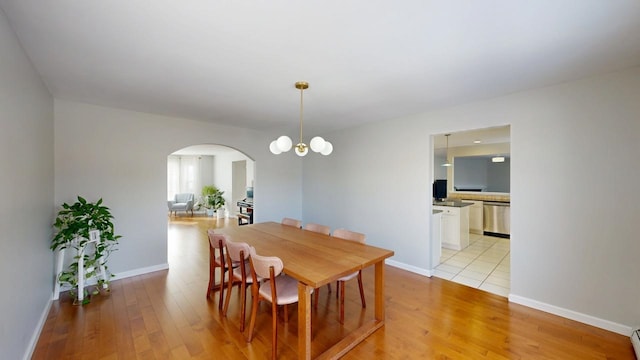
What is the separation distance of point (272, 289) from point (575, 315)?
3018 mm

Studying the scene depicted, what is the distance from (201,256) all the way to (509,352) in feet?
14.6

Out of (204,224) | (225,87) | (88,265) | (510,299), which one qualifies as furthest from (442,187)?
(204,224)

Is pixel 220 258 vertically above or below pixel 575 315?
above

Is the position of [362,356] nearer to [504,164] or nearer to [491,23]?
[491,23]

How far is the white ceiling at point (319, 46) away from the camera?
1483 millimetres

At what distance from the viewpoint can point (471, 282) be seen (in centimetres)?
343

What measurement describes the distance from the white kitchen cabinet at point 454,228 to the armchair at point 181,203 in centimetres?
831

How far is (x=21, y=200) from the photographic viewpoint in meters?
1.90

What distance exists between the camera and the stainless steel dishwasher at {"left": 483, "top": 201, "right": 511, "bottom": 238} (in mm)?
5809

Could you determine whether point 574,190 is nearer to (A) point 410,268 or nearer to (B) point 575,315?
(B) point 575,315

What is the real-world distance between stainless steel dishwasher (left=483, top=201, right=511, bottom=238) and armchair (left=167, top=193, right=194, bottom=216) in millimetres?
9364

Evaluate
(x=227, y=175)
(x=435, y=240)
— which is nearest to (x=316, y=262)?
(x=435, y=240)

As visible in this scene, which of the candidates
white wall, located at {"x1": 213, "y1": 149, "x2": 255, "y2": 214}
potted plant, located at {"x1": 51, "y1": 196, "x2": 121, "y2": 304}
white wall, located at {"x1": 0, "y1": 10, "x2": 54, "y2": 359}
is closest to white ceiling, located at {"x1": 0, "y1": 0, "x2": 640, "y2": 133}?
white wall, located at {"x1": 0, "y1": 10, "x2": 54, "y2": 359}

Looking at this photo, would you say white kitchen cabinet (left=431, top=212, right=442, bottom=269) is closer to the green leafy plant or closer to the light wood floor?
the light wood floor
